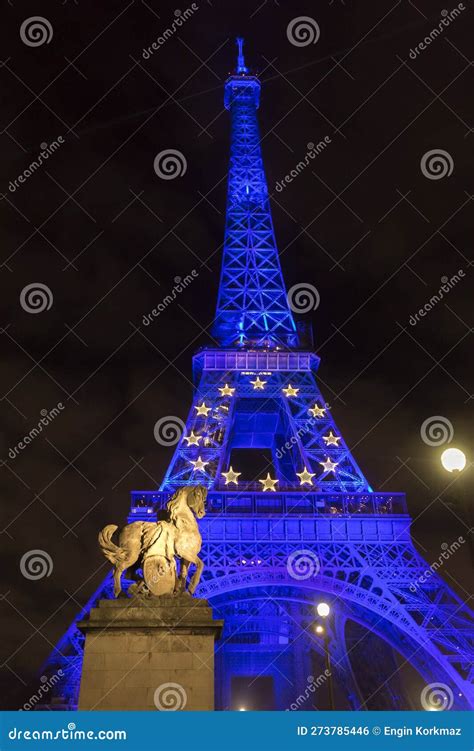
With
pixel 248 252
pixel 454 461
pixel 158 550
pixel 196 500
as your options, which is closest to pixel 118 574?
pixel 158 550

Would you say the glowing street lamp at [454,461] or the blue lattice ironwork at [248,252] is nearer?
the glowing street lamp at [454,461]

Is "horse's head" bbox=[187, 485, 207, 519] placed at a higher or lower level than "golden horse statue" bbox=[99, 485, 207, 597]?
higher

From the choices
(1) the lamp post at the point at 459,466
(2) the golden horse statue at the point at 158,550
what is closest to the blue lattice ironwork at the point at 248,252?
(2) the golden horse statue at the point at 158,550

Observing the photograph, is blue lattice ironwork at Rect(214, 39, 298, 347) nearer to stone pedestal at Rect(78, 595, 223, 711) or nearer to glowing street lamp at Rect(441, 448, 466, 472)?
stone pedestal at Rect(78, 595, 223, 711)

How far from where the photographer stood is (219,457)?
47219 millimetres

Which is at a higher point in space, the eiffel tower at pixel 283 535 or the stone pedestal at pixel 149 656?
the eiffel tower at pixel 283 535

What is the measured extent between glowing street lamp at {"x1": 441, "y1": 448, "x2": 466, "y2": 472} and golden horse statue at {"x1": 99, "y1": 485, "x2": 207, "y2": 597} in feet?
24.4

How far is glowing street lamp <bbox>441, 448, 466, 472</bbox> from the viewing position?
523 inches

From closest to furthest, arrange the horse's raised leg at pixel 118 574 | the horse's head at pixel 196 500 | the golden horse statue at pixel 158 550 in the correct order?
the golden horse statue at pixel 158 550 → the horse's raised leg at pixel 118 574 → the horse's head at pixel 196 500

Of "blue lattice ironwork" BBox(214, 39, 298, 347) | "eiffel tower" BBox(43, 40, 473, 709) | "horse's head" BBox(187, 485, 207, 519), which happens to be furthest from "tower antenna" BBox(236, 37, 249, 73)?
"horse's head" BBox(187, 485, 207, 519)

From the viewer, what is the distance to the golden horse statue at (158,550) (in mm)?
17875

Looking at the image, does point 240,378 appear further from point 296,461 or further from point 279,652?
point 279,652

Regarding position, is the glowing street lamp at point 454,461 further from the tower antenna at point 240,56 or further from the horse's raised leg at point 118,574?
the tower antenna at point 240,56

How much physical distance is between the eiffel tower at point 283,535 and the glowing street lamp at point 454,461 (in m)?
22.3
